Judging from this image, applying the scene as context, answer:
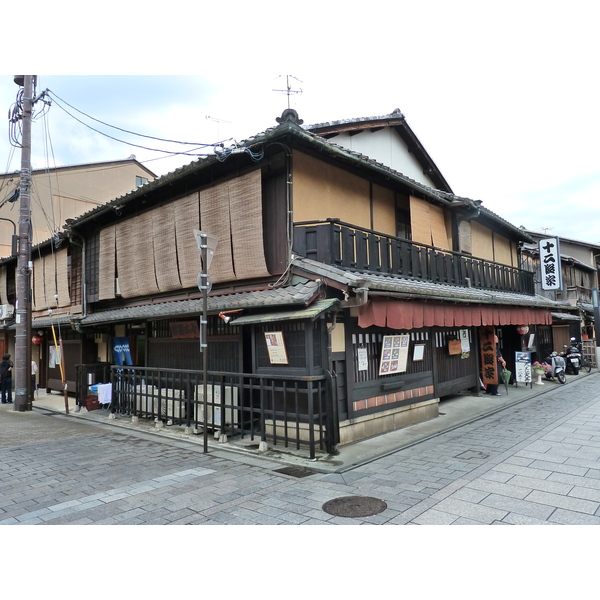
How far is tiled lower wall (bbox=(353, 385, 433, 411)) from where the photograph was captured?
9398mm

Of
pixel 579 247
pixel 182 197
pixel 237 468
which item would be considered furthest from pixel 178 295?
pixel 579 247

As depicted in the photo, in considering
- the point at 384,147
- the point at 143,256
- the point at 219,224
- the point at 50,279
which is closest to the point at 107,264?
the point at 143,256

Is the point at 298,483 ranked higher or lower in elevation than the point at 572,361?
lower

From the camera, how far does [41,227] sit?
23.9 metres

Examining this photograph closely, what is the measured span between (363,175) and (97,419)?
34.5ft

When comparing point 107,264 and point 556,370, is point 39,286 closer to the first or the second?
point 107,264

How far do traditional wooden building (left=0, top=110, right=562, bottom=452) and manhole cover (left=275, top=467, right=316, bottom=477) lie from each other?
0.60m

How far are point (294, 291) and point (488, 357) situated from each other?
33.2 ft

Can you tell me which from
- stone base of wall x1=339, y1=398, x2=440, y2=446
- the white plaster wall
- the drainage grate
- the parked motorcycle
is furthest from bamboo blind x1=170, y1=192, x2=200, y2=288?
the parked motorcycle

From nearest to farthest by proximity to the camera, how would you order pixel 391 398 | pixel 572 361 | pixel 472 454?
pixel 472 454, pixel 391 398, pixel 572 361

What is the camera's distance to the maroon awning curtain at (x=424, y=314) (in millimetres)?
8317

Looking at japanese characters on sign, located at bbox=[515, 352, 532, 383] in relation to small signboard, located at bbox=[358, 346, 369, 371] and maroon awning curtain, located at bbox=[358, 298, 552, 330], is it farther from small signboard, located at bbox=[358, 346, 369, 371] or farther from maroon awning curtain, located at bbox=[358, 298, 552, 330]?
small signboard, located at bbox=[358, 346, 369, 371]

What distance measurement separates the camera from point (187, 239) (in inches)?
466

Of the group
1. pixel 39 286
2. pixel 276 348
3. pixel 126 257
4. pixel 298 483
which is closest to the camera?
pixel 298 483
